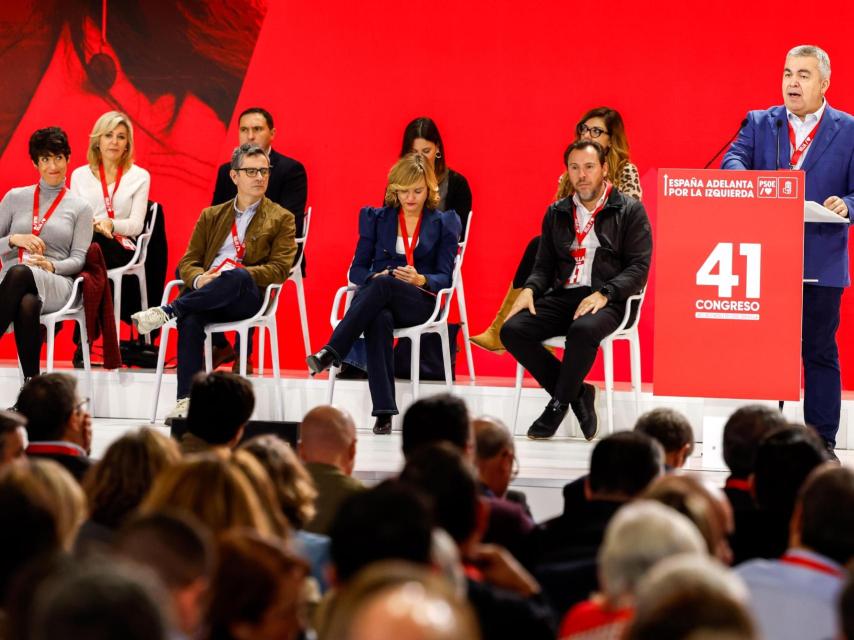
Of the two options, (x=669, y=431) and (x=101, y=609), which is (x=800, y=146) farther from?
(x=101, y=609)

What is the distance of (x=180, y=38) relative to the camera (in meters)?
8.60

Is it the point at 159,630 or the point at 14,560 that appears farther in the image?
the point at 14,560

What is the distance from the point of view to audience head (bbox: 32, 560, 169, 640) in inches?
51.6

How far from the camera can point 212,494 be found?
2352 mm

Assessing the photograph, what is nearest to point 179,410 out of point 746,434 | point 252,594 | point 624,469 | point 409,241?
point 409,241

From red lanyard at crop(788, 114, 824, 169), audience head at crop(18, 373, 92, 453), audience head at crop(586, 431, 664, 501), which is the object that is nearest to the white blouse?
red lanyard at crop(788, 114, 824, 169)

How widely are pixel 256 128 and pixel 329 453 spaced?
4.19m

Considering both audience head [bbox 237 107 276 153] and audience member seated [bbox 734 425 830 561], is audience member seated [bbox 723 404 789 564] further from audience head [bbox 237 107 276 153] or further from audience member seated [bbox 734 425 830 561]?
audience head [bbox 237 107 276 153]

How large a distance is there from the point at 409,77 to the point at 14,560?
21.7 ft

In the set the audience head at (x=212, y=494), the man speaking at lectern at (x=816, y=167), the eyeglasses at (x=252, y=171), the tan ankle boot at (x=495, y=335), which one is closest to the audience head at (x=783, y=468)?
the audience head at (x=212, y=494)

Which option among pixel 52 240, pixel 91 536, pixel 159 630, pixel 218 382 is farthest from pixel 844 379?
pixel 159 630

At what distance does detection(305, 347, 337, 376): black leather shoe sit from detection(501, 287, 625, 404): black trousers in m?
0.81

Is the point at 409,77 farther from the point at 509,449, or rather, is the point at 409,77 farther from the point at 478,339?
the point at 509,449

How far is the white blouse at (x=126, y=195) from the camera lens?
7.42m
